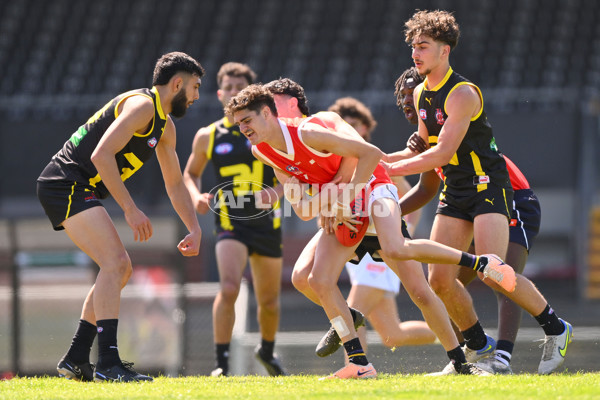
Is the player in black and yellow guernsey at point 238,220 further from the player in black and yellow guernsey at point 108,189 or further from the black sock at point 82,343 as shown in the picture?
the black sock at point 82,343

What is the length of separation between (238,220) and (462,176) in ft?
7.98

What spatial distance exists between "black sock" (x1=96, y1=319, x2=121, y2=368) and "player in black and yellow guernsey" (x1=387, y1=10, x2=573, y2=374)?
2131mm

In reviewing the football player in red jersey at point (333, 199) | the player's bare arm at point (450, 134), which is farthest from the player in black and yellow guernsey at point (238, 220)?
the player's bare arm at point (450, 134)

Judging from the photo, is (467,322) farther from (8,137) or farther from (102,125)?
(8,137)

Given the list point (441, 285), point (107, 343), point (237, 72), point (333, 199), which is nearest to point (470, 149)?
point (441, 285)

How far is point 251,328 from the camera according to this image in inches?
513

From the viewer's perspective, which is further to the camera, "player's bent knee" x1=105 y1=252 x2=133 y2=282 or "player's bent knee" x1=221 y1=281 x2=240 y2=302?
"player's bent knee" x1=221 y1=281 x2=240 y2=302

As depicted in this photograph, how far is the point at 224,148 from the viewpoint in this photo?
24.7 ft

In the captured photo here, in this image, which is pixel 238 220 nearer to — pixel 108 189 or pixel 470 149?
pixel 108 189

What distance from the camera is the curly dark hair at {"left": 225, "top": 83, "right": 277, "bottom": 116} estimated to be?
5.09 metres

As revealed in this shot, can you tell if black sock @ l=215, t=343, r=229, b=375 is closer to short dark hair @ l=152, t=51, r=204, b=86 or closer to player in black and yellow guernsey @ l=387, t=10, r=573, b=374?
player in black and yellow guernsey @ l=387, t=10, r=573, b=374

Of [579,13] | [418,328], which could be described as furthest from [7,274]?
[579,13]

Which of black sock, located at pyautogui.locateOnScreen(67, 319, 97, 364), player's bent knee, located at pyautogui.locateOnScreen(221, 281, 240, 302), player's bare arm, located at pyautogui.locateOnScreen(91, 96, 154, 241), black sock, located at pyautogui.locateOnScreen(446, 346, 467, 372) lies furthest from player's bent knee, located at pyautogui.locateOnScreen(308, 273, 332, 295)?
player's bent knee, located at pyautogui.locateOnScreen(221, 281, 240, 302)

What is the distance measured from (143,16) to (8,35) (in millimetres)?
3379
